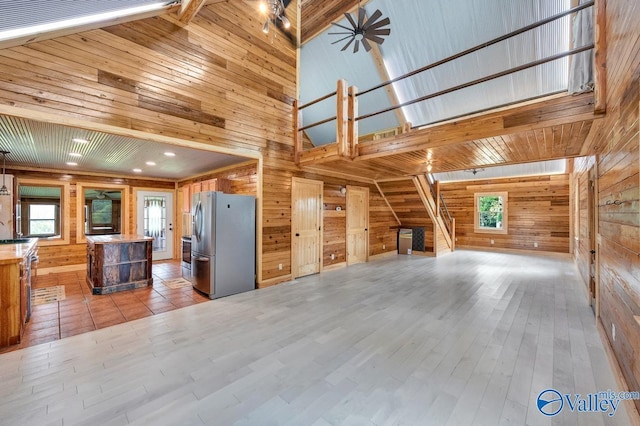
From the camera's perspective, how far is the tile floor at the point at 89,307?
297 cm

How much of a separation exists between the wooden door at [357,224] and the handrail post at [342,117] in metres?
2.37

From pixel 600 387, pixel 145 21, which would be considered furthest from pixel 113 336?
pixel 600 387

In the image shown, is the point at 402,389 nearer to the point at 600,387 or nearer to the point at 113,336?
the point at 600,387

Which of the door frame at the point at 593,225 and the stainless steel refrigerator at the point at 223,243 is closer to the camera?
the door frame at the point at 593,225

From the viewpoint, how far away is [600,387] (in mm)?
2018

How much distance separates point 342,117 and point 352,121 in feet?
0.66

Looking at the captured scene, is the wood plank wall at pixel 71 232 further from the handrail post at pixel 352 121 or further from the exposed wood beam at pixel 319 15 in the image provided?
the exposed wood beam at pixel 319 15

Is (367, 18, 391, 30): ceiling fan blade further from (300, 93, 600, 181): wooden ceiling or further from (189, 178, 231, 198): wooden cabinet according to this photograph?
(189, 178, 231, 198): wooden cabinet

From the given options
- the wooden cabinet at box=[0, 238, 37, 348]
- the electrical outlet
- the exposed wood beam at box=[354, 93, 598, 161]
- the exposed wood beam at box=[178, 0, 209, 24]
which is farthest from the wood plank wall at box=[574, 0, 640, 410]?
the wooden cabinet at box=[0, 238, 37, 348]

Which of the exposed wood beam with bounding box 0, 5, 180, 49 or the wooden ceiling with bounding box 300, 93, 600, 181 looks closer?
the exposed wood beam with bounding box 0, 5, 180, 49

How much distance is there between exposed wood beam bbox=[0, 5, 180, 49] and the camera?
2557 millimetres

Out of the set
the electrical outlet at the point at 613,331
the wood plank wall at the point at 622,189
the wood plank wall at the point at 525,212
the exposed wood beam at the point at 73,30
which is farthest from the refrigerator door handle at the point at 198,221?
the wood plank wall at the point at 525,212

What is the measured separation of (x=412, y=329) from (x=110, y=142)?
4.89 m

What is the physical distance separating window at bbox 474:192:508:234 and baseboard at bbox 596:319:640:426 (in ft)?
22.8
